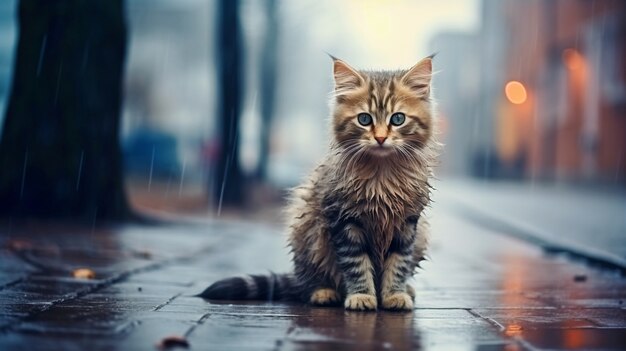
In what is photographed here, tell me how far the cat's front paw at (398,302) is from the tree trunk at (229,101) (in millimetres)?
14308

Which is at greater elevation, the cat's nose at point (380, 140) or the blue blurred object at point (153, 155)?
the blue blurred object at point (153, 155)

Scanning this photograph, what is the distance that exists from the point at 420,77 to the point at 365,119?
1.44 ft

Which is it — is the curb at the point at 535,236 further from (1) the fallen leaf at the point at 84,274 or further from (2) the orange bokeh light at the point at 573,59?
(2) the orange bokeh light at the point at 573,59

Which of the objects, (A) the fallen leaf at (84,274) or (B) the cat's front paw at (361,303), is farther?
(A) the fallen leaf at (84,274)

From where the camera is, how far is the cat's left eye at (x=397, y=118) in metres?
5.24

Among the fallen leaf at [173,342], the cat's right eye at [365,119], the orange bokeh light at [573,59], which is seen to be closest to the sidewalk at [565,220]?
the cat's right eye at [365,119]

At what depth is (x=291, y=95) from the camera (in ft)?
186

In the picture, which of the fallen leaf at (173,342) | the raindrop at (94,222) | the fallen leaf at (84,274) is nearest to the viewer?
the fallen leaf at (173,342)

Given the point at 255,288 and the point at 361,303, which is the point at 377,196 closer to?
the point at 361,303

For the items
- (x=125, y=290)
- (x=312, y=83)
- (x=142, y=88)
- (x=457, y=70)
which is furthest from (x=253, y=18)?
(x=457, y=70)

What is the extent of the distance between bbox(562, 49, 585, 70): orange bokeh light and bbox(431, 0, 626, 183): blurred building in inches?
1.5

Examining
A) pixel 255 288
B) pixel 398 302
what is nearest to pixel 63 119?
pixel 255 288

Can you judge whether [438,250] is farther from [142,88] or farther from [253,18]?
[142,88]

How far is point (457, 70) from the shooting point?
7081 centimetres
